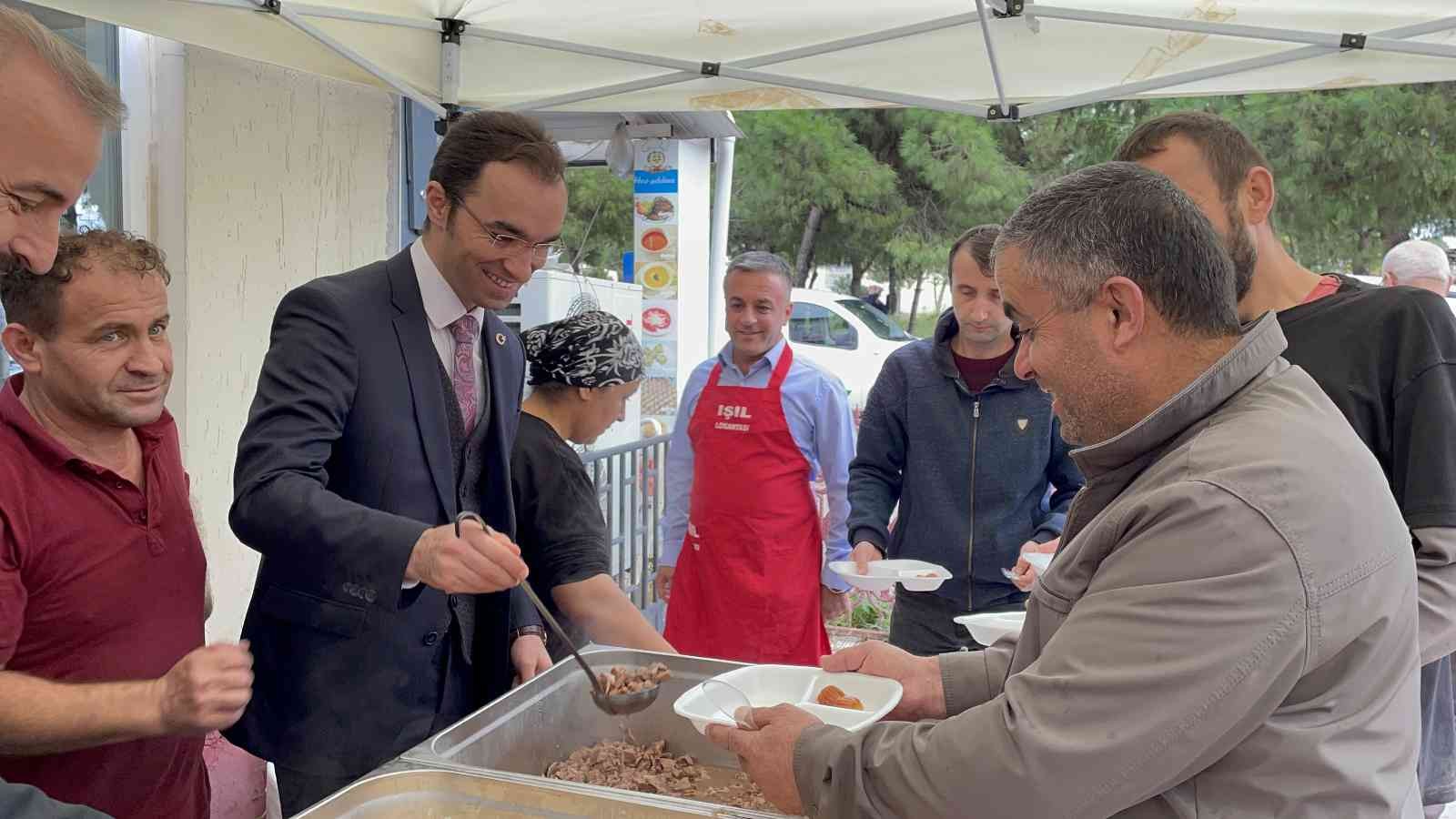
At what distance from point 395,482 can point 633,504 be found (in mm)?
2925

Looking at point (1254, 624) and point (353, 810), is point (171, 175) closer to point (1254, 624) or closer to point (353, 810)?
point (353, 810)

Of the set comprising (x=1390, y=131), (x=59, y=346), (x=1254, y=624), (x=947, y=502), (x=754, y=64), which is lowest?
(x=947, y=502)

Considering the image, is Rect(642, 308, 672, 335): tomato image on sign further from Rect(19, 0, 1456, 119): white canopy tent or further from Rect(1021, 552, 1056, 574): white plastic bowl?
Rect(1021, 552, 1056, 574): white plastic bowl

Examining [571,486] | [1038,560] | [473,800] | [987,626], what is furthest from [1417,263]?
[473,800]

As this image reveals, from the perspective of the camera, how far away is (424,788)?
5.12ft

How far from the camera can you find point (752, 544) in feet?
11.8

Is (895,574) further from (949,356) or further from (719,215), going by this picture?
(719,215)

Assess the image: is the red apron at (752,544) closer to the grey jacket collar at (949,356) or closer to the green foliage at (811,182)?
the grey jacket collar at (949,356)

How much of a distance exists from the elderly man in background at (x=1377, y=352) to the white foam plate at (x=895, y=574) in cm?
99

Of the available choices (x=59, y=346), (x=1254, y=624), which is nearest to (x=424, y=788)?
(x=59, y=346)

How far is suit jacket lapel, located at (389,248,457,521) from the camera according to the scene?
1818 mm

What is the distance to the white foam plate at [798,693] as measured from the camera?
5.26ft

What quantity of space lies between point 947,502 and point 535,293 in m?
2.90

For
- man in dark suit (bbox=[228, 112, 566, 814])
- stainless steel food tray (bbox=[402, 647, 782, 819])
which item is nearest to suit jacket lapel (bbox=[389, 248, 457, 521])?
man in dark suit (bbox=[228, 112, 566, 814])
